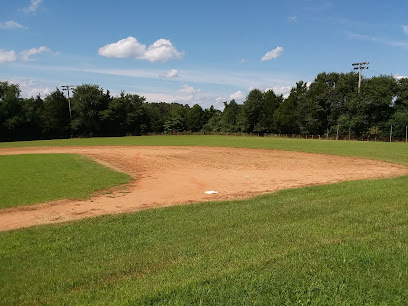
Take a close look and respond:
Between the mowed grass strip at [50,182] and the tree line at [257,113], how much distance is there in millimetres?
58743

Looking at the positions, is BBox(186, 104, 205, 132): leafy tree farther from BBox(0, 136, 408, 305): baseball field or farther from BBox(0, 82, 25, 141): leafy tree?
BBox(0, 136, 408, 305): baseball field

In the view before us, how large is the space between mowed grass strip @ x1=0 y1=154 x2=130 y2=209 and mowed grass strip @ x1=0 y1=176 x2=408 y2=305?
439cm

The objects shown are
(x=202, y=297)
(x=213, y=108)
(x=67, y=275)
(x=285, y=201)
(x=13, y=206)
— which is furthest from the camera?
(x=213, y=108)

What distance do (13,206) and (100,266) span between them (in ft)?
22.8

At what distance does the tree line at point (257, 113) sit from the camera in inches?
2576

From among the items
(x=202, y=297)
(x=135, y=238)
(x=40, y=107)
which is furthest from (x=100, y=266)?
(x=40, y=107)

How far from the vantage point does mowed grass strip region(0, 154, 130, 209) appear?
11.8 m

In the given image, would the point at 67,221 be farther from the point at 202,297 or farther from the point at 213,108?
the point at 213,108

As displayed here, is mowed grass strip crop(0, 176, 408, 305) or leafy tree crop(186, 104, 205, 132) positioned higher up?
leafy tree crop(186, 104, 205, 132)

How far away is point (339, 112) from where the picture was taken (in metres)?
74.3

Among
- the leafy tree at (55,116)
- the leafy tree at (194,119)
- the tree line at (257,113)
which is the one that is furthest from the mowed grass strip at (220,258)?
the leafy tree at (194,119)

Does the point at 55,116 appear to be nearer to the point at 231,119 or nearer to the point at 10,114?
the point at 10,114

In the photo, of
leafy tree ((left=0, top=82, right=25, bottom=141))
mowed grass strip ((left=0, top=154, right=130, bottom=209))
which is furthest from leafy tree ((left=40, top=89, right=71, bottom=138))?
mowed grass strip ((left=0, top=154, right=130, bottom=209))

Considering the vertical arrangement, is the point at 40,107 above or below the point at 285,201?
above
